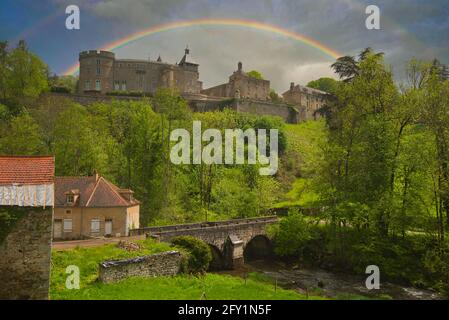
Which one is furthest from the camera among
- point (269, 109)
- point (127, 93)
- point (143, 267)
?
point (269, 109)

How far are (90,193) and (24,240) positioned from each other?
16479 mm

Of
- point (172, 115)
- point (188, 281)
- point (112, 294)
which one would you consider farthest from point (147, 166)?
point (112, 294)

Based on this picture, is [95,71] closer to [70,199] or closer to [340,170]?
[70,199]

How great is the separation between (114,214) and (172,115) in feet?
48.4

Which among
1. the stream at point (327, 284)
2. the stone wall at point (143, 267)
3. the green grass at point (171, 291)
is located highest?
the stone wall at point (143, 267)

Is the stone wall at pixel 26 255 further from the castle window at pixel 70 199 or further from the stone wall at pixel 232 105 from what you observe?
the stone wall at pixel 232 105

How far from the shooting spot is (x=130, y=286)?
18.5m

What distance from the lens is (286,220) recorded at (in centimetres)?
3572

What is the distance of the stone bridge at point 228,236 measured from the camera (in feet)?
99.9

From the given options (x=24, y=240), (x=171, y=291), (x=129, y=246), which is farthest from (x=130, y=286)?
(x=24, y=240)

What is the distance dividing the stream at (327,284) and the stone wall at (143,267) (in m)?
7.61

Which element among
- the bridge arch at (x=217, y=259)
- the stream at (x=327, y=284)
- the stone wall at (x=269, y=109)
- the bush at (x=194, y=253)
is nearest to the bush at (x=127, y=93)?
the stone wall at (x=269, y=109)

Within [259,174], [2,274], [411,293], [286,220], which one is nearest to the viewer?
[2,274]

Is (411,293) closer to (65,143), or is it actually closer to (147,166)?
(147,166)
